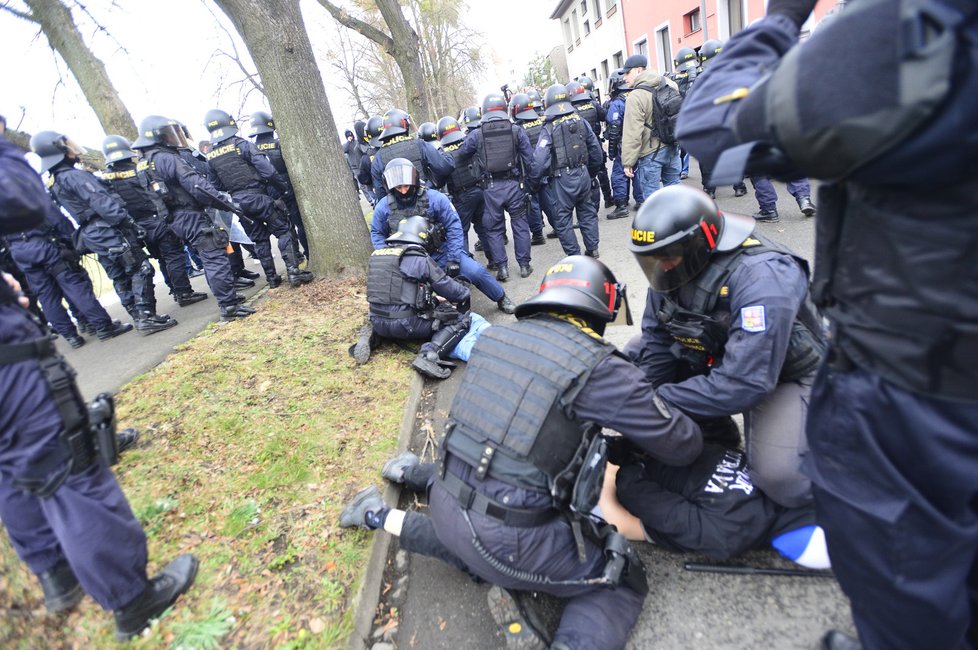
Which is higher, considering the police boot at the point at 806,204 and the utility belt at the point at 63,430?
the utility belt at the point at 63,430

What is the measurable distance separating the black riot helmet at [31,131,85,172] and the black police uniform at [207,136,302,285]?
1497mm

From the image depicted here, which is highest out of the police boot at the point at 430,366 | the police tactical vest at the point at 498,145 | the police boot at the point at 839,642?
the police tactical vest at the point at 498,145

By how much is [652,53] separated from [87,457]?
85.3 ft

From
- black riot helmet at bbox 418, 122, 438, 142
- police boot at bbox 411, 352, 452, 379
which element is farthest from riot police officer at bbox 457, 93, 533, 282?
black riot helmet at bbox 418, 122, 438, 142

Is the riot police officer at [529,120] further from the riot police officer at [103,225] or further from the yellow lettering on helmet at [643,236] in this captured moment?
the riot police officer at [103,225]

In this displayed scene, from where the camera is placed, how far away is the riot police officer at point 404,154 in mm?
6301

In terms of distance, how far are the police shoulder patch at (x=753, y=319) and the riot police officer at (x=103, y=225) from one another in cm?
602

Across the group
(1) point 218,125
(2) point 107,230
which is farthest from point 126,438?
(1) point 218,125

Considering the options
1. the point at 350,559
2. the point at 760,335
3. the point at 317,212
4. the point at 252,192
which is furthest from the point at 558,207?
the point at 350,559

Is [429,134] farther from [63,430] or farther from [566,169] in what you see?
[63,430]

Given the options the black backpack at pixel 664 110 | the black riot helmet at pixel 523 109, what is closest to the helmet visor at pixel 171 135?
the black riot helmet at pixel 523 109

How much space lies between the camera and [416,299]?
432 centimetres

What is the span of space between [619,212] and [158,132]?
6.39m

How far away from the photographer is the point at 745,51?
1.37 m
